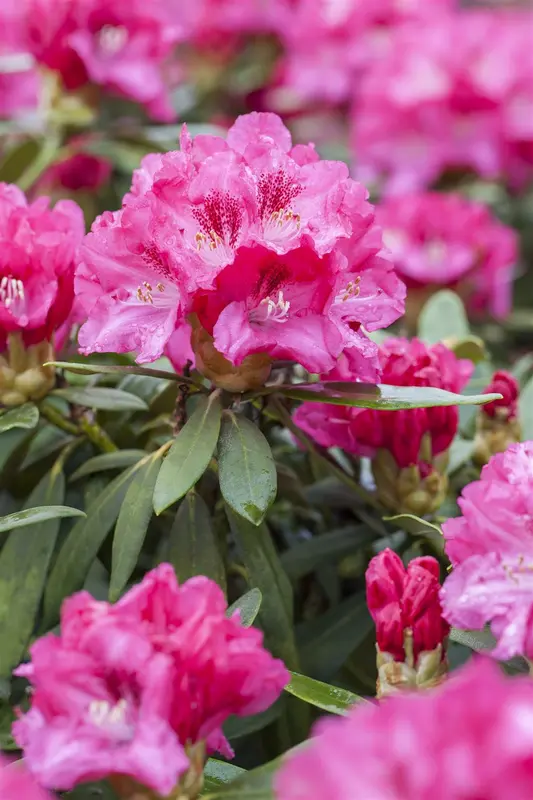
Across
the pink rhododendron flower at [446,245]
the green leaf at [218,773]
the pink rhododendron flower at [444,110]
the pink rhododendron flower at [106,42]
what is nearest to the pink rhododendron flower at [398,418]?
the green leaf at [218,773]

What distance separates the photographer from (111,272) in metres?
0.96

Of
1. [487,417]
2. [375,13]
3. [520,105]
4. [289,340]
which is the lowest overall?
[487,417]

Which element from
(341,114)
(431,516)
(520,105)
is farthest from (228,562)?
(341,114)

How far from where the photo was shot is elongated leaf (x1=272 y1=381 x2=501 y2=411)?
0.94 m

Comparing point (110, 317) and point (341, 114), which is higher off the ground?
point (341, 114)

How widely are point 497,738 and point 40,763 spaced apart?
0.29 meters

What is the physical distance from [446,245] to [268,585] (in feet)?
3.39

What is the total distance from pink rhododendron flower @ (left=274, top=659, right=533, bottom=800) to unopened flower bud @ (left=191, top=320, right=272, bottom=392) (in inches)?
16.7

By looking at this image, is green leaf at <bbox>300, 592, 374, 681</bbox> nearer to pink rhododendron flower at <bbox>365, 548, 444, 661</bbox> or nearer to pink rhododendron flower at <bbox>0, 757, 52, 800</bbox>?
pink rhododendron flower at <bbox>365, 548, 444, 661</bbox>

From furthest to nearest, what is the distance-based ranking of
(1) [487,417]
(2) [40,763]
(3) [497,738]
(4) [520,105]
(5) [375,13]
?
1. (5) [375,13]
2. (4) [520,105]
3. (1) [487,417]
4. (2) [40,763]
5. (3) [497,738]

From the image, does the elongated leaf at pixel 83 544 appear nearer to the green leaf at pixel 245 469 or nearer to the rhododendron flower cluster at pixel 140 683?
the green leaf at pixel 245 469

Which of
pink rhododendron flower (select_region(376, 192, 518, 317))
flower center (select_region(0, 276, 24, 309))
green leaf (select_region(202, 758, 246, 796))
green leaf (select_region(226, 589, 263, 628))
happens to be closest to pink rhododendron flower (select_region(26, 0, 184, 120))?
pink rhododendron flower (select_region(376, 192, 518, 317))

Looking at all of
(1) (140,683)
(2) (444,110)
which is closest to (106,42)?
(2) (444,110)

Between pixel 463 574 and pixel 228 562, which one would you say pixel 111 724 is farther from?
pixel 228 562
